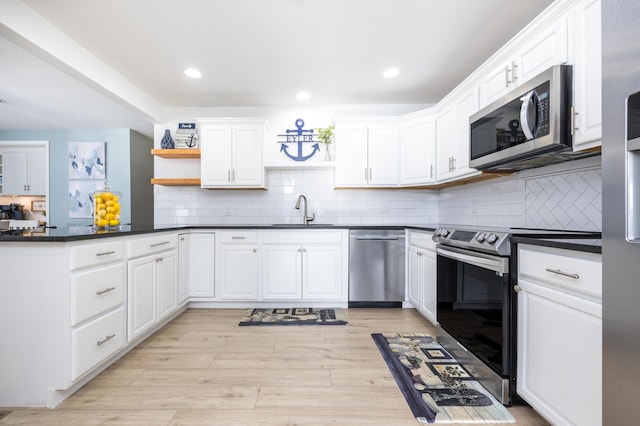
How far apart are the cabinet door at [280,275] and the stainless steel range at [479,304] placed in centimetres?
151

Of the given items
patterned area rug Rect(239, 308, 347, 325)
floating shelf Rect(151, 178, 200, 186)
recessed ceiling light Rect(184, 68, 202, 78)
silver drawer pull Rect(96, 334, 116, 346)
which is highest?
recessed ceiling light Rect(184, 68, 202, 78)

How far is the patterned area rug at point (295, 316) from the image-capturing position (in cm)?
295

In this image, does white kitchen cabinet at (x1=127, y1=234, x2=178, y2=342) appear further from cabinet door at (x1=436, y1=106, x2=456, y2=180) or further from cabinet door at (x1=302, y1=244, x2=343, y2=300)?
cabinet door at (x1=436, y1=106, x2=456, y2=180)

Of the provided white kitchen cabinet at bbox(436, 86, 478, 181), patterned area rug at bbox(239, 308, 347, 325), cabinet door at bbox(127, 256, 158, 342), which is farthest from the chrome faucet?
cabinet door at bbox(127, 256, 158, 342)

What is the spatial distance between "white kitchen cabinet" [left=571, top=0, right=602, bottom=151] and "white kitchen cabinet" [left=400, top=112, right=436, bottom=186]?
5.73ft

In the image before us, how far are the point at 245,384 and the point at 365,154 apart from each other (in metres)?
2.69

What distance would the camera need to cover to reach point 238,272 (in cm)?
336

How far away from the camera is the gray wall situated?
18.4 ft

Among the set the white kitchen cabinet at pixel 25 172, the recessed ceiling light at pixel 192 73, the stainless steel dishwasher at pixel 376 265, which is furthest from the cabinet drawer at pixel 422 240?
the white kitchen cabinet at pixel 25 172

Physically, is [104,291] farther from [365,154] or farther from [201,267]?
[365,154]

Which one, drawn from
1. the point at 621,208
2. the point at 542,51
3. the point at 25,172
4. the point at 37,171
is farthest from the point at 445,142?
the point at 25,172

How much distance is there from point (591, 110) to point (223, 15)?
236 centimetres

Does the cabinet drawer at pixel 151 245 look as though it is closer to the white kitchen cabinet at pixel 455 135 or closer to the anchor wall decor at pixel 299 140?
the anchor wall decor at pixel 299 140

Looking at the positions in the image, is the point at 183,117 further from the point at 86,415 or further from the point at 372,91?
the point at 86,415
